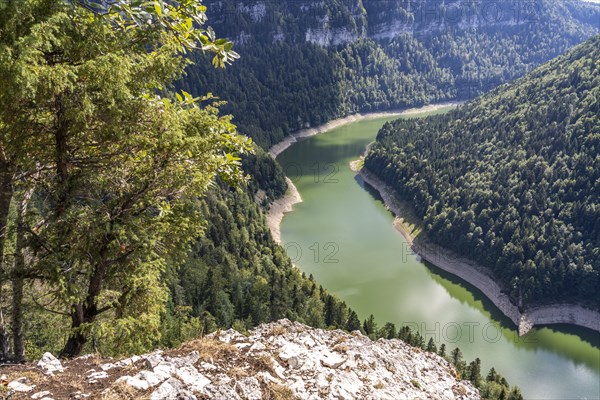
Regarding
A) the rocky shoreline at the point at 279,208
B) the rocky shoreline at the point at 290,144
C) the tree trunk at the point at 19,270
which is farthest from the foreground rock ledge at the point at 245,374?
the rocky shoreline at the point at 290,144

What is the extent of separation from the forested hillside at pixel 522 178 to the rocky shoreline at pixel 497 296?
3.97 ft

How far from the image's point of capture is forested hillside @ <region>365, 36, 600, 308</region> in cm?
5969

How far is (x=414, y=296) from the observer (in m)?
58.5

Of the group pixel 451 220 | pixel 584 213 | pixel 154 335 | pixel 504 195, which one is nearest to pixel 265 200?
pixel 451 220

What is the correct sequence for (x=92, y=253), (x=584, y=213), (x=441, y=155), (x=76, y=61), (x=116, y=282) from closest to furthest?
(x=76, y=61), (x=92, y=253), (x=116, y=282), (x=584, y=213), (x=441, y=155)

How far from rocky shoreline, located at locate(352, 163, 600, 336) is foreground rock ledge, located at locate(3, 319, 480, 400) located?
152 feet

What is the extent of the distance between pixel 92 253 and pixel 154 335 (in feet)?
7.98

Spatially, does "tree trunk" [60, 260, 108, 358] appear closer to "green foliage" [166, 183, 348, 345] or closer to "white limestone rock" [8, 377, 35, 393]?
"white limestone rock" [8, 377, 35, 393]

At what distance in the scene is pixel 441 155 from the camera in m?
90.3

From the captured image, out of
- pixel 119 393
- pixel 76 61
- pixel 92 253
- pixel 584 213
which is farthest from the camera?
pixel 584 213

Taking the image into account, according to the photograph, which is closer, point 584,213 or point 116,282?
point 116,282

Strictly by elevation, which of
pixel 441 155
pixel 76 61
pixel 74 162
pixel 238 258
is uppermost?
pixel 76 61

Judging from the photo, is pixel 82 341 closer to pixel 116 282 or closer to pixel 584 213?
pixel 116 282

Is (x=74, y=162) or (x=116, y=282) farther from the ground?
(x=74, y=162)
